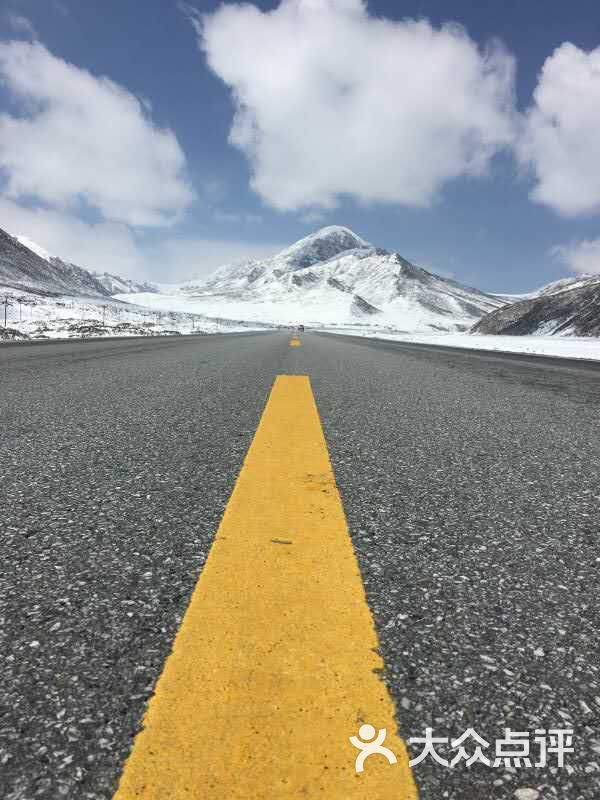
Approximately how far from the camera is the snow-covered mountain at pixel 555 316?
56469 millimetres

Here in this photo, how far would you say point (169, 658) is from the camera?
3.34ft

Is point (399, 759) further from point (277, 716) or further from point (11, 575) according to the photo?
point (11, 575)

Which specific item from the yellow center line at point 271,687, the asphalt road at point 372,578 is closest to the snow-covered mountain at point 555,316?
the asphalt road at point 372,578

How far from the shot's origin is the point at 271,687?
37.4 inches

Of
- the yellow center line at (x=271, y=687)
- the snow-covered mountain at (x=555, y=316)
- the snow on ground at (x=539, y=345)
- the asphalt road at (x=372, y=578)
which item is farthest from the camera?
the snow-covered mountain at (x=555, y=316)

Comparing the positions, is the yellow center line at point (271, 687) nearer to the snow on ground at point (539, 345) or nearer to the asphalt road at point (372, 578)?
the asphalt road at point (372, 578)

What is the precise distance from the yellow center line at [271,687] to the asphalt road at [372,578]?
4 centimetres

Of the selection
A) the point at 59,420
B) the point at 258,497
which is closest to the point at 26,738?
the point at 258,497

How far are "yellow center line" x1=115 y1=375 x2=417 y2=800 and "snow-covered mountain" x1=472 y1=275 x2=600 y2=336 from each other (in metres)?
58.1

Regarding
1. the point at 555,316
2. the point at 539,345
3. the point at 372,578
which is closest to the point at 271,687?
the point at 372,578

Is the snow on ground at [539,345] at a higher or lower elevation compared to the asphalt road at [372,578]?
lower

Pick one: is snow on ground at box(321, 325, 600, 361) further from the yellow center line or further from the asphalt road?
the yellow center line

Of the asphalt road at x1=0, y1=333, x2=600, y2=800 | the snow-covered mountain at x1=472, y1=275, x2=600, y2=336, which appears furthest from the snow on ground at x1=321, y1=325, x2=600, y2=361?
the snow-covered mountain at x1=472, y1=275, x2=600, y2=336

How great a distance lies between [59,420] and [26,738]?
2931 mm
